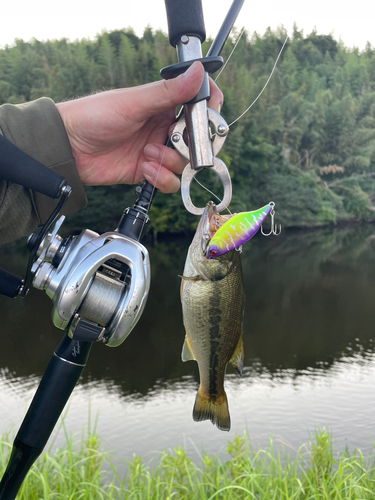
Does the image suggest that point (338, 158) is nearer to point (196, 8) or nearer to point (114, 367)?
point (114, 367)

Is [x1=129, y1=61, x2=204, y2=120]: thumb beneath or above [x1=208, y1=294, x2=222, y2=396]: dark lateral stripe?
above

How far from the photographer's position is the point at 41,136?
147 centimetres

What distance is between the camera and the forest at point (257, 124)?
25.5 m

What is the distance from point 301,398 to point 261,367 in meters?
1.40

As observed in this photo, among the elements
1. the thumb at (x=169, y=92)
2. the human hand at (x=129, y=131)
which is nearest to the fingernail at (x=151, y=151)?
the human hand at (x=129, y=131)

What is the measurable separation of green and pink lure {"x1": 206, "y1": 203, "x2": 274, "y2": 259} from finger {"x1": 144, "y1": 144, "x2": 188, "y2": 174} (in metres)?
0.53

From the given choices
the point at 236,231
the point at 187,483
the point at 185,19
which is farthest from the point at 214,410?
the point at 187,483

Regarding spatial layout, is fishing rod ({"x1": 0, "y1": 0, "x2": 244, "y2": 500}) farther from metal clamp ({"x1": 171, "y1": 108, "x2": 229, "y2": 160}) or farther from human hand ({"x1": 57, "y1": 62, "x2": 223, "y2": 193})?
human hand ({"x1": 57, "y1": 62, "x2": 223, "y2": 193})

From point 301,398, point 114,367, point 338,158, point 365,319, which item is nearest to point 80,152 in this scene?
point 301,398

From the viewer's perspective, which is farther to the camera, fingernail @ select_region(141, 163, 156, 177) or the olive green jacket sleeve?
fingernail @ select_region(141, 163, 156, 177)

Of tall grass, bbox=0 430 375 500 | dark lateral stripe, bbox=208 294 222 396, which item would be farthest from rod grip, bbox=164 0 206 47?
tall grass, bbox=0 430 375 500

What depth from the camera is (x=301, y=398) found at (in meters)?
8.70

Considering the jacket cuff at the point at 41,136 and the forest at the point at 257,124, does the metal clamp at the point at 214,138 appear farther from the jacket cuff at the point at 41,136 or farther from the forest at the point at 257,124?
the forest at the point at 257,124

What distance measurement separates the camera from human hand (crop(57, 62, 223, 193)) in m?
1.52
